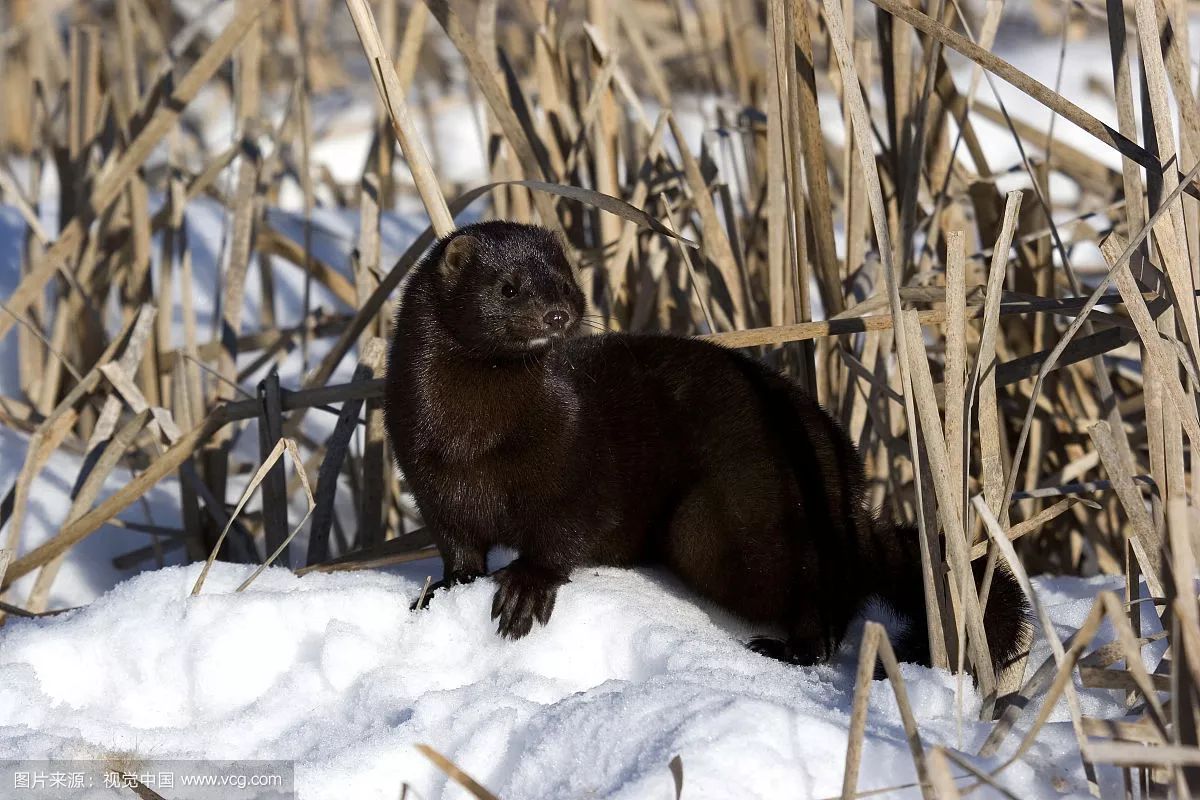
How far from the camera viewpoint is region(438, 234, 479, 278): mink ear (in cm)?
281

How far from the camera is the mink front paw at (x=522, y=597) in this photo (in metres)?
2.61

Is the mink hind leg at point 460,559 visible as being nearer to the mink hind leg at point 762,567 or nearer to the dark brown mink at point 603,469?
the dark brown mink at point 603,469

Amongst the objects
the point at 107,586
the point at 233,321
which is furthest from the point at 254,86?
the point at 107,586

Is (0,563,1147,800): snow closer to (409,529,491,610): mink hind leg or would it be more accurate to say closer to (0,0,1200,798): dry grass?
(409,529,491,610): mink hind leg

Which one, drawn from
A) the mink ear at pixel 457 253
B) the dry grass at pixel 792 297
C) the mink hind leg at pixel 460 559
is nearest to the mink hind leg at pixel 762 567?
the dry grass at pixel 792 297

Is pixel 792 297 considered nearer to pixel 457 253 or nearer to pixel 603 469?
pixel 603 469

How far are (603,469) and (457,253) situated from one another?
565 mm

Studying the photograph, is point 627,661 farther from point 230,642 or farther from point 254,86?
point 254,86

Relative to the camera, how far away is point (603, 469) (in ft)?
9.34

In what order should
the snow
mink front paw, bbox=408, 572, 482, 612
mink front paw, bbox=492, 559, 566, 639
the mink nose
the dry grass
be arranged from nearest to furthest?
the snow → the dry grass → mink front paw, bbox=492, 559, 566, 639 → the mink nose → mink front paw, bbox=408, 572, 482, 612

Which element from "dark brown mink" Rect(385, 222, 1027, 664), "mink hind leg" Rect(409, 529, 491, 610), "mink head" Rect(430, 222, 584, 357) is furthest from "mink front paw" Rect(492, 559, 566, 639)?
"mink head" Rect(430, 222, 584, 357)

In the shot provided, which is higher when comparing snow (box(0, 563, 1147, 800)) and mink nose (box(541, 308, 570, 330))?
mink nose (box(541, 308, 570, 330))

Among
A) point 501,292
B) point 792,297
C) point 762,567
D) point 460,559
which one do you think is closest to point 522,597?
point 460,559

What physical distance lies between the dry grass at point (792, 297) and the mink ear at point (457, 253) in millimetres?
343
